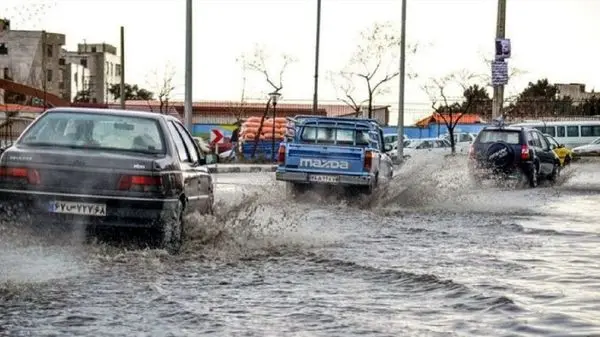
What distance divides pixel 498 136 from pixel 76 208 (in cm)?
1988

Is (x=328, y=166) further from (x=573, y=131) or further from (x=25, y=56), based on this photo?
(x=25, y=56)

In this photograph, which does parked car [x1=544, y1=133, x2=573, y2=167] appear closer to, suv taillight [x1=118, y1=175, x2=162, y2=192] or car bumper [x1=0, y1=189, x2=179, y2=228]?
suv taillight [x1=118, y1=175, x2=162, y2=192]

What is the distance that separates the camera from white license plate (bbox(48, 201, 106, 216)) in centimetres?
1048

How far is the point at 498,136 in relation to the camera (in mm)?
29078

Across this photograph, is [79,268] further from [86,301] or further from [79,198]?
[86,301]

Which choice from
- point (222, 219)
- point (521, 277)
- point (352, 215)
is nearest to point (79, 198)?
point (222, 219)

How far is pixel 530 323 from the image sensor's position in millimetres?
7805

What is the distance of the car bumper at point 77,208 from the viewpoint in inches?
413

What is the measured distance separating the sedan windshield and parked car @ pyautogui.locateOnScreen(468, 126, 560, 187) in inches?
684

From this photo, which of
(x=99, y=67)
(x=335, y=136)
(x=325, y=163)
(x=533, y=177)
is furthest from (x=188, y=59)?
(x=99, y=67)

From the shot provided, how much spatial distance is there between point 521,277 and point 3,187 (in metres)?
4.72

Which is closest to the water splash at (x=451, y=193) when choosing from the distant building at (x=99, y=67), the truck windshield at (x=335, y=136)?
the truck windshield at (x=335, y=136)

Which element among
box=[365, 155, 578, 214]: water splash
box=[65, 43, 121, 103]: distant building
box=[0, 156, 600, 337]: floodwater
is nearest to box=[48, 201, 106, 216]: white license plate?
box=[0, 156, 600, 337]: floodwater

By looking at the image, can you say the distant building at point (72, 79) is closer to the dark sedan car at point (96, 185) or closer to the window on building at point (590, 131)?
the window on building at point (590, 131)
